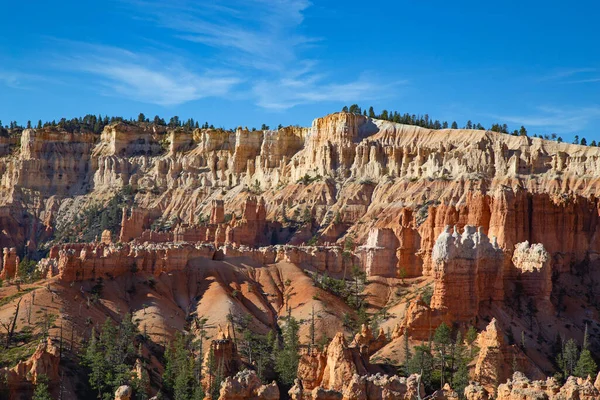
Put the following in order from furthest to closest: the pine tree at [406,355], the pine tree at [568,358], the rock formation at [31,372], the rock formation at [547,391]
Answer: the pine tree at [568,358], the pine tree at [406,355], the rock formation at [31,372], the rock formation at [547,391]

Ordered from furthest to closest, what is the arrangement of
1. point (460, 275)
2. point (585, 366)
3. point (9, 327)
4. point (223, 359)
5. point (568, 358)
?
point (460, 275) < point (568, 358) < point (9, 327) < point (585, 366) < point (223, 359)

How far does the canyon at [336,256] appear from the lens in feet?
284

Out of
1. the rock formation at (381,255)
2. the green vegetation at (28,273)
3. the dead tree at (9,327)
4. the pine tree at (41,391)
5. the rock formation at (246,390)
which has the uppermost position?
the rock formation at (381,255)

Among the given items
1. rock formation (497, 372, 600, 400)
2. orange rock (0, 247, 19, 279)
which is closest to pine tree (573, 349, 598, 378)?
rock formation (497, 372, 600, 400)

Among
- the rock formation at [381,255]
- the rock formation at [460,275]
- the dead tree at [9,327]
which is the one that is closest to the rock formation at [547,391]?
the rock formation at [460,275]

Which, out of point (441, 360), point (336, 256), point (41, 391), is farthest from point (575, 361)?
point (41, 391)

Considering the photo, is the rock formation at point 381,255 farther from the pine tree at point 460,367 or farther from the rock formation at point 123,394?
the rock formation at point 123,394

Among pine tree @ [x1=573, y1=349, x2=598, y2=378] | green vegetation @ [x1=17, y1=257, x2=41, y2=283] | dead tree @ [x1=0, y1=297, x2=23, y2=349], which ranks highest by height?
green vegetation @ [x1=17, y1=257, x2=41, y2=283]

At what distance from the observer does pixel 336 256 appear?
12962 centimetres

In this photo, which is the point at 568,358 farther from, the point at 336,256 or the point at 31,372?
the point at 31,372

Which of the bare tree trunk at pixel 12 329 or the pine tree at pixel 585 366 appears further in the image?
the bare tree trunk at pixel 12 329

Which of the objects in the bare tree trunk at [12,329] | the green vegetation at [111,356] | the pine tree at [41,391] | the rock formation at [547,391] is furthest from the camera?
the bare tree trunk at [12,329]

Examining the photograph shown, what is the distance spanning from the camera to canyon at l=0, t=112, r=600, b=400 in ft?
284

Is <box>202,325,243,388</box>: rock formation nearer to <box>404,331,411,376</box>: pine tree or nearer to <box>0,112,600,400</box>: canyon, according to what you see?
<box>0,112,600,400</box>: canyon
